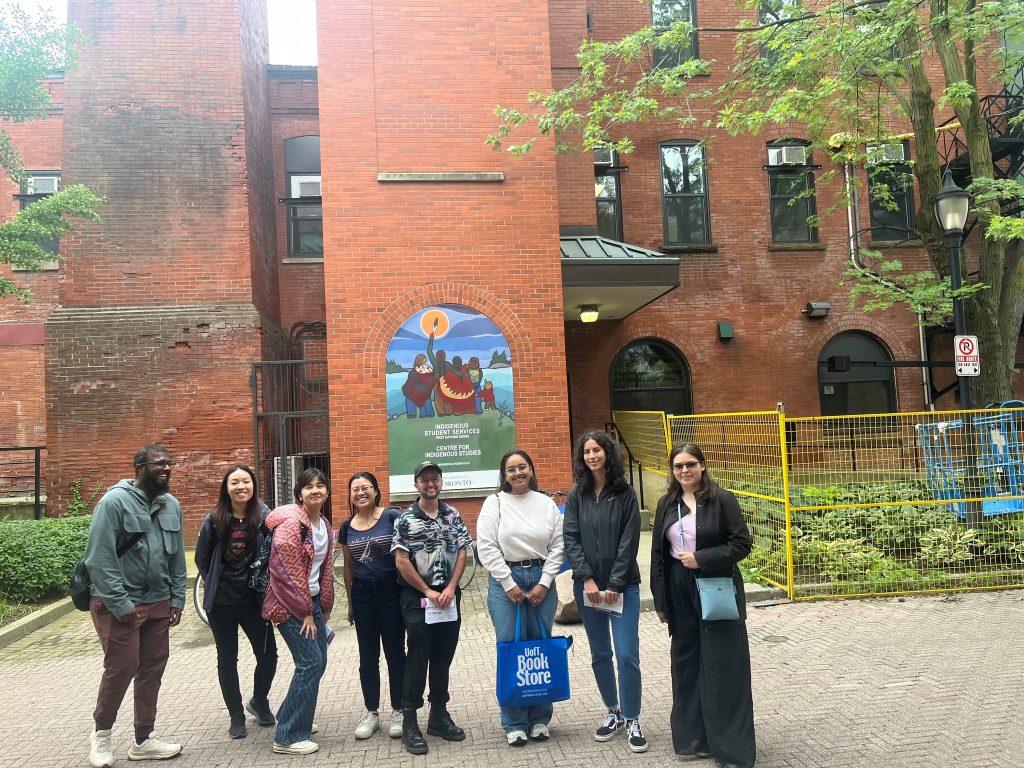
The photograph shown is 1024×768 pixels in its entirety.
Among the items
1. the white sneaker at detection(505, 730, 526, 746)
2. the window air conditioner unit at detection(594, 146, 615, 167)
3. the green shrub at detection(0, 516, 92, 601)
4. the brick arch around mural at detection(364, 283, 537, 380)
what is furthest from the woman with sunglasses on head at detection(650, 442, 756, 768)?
the window air conditioner unit at detection(594, 146, 615, 167)

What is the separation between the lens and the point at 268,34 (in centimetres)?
1424

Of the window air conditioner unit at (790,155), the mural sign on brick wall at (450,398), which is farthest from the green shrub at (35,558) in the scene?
the window air conditioner unit at (790,155)

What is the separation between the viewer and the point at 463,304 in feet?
31.8

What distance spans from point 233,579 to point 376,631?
934 mm

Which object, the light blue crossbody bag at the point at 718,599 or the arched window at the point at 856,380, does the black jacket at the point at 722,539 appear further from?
the arched window at the point at 856,380

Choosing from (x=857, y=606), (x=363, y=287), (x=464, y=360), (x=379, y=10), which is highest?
(x=379, y=10)

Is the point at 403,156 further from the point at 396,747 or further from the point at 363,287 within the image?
the point at 396,747

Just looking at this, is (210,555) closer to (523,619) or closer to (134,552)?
(134,552)

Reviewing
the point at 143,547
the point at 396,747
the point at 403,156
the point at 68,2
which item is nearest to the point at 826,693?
the point at 396,747

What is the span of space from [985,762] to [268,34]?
15.7 metres

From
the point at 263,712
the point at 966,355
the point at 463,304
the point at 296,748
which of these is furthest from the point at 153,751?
the point at 966,355

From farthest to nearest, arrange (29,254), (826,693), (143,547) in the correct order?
(29,254), (826,693), (143,547)

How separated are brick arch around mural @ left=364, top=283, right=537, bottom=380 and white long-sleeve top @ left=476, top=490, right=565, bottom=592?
5425mm

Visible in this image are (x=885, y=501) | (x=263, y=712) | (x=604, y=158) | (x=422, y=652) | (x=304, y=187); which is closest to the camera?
(x=422, y=652)
